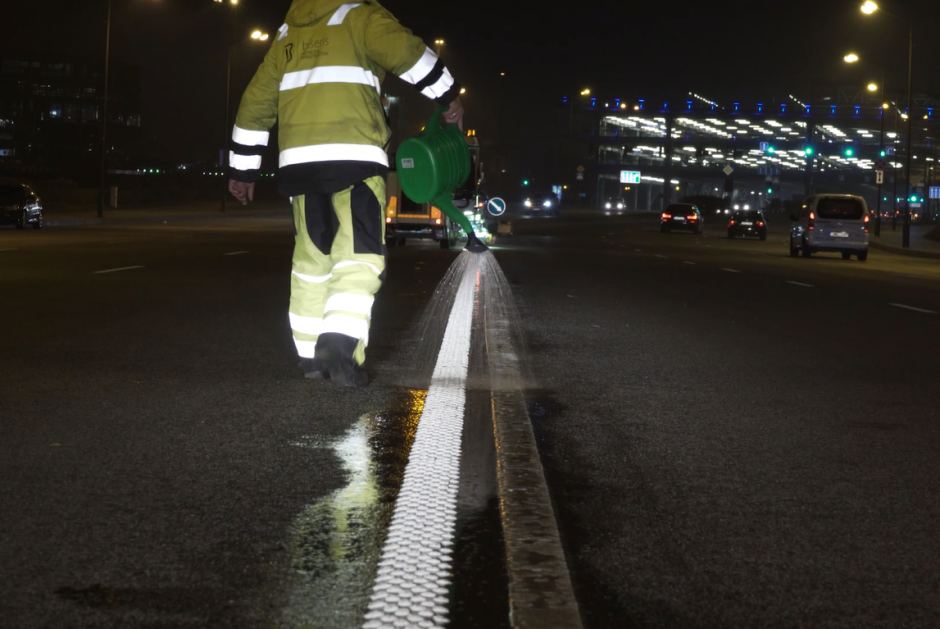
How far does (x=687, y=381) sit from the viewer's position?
812 centimetres

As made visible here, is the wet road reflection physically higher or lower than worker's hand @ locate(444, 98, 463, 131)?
lower

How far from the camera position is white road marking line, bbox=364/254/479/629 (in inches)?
134

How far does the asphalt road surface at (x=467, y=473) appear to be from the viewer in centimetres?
356

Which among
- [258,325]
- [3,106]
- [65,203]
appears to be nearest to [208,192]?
[65,203]

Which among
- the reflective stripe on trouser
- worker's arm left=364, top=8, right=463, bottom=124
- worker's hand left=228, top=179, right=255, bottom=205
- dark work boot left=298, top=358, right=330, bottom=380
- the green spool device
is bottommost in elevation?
dark work boot left=298, top=358, right=330, bottom=380

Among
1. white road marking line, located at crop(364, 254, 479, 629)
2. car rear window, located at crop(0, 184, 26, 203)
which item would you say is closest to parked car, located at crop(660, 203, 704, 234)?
car rear window, located at crop(0, 184, 26, 203)

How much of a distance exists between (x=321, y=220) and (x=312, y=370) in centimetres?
91

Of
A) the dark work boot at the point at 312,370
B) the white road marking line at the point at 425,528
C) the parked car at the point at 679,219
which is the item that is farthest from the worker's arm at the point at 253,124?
the parked car at the point at 679,219

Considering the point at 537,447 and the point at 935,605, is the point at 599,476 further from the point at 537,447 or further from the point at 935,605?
the point at 935,605

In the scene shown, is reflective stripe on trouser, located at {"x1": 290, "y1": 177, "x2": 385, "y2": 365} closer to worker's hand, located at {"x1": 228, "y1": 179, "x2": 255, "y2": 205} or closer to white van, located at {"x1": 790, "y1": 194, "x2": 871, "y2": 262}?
worker's hand, located at {"x1": 228, "y1": 179, "x2": 255, "y2": 205}

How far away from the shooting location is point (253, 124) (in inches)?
296

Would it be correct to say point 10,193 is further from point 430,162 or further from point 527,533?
point 527,533

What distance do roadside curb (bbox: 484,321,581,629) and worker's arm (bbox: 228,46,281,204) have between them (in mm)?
2176

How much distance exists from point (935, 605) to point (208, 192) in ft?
248
